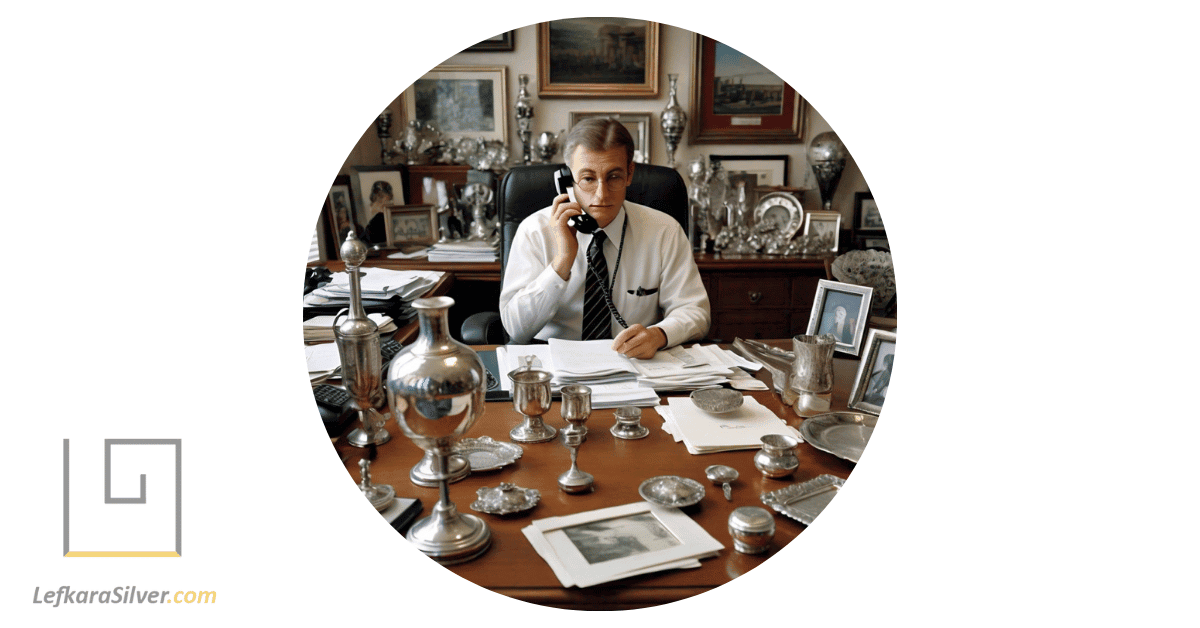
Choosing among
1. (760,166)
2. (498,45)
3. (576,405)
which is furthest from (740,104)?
(576,405)

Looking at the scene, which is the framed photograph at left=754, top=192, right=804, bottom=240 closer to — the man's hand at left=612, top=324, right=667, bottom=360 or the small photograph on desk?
the man's hand at left=612, top=324, right=667, bottom=360

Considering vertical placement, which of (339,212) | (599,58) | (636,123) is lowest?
(339,212)

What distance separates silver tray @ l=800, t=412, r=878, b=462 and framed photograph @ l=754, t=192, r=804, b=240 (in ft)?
7.42

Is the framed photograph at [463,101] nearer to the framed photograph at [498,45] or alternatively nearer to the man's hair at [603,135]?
the framed photograph at [498,45]

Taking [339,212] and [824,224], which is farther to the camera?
[824,224]

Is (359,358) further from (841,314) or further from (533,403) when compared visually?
(841,314)

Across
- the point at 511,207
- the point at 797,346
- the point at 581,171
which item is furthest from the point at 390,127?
the point at 797,346

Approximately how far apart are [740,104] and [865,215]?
823mm

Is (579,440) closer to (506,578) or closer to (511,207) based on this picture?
(506,578)

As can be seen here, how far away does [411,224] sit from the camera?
3.38 m

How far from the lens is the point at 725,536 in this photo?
36.8 inches

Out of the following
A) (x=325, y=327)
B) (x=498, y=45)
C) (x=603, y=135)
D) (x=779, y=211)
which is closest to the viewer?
(x=325, y=327)

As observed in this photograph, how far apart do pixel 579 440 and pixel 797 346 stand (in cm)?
47

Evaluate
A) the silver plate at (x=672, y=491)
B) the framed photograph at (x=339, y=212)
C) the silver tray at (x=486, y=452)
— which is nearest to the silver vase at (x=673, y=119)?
the framed photograph at (x=339, y=212)
